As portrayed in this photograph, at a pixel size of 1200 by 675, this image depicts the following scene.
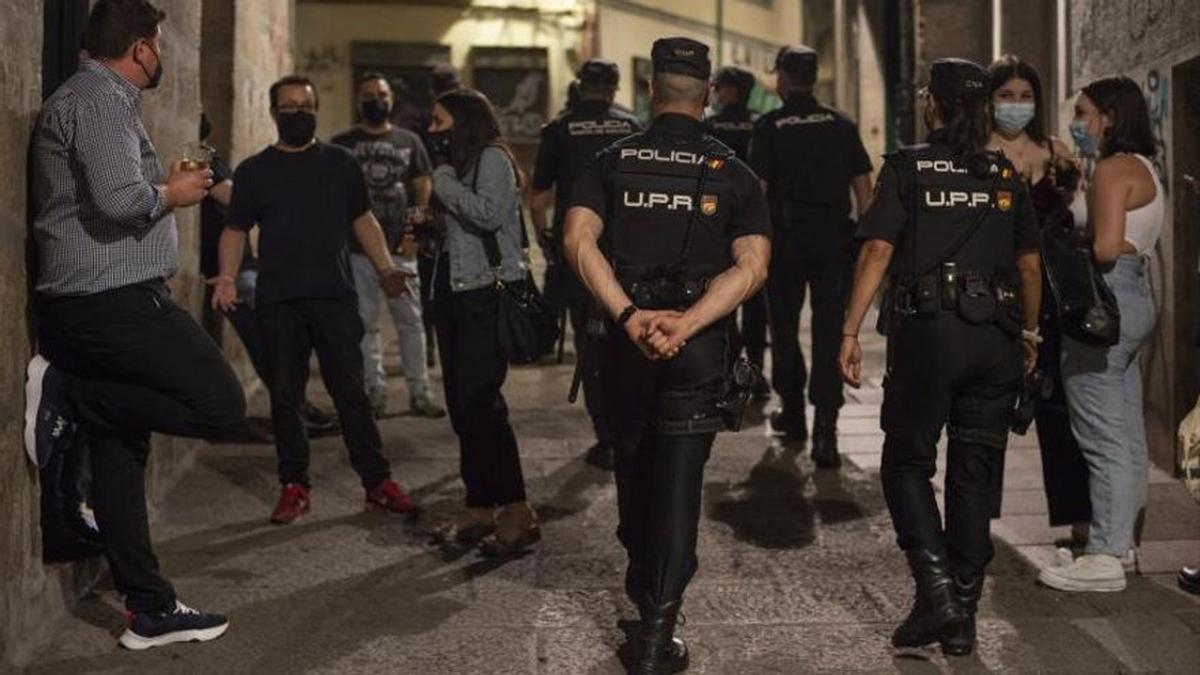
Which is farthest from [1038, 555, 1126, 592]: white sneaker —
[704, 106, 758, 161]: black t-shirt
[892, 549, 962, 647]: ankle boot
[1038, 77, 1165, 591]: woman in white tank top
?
[704, 106, 758, 161]: black t-shirt

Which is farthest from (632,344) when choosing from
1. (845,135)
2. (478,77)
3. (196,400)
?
(478,77)

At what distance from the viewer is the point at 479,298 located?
587 centimetres

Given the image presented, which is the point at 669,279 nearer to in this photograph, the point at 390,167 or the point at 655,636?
the point at 655,636

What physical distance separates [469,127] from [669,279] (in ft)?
5.75

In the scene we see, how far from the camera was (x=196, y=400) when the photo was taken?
184 inches

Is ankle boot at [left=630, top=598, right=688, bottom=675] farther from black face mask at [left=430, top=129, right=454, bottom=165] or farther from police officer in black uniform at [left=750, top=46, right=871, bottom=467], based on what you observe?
police officer in black uniform at [left=750, top=46, right=871, bottom=467]

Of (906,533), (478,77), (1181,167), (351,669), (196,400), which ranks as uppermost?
(478,77)

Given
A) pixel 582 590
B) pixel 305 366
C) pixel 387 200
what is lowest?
pixel 582 590

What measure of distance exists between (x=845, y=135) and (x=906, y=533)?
3.37 m

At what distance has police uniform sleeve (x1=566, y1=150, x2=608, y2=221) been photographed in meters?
4.45

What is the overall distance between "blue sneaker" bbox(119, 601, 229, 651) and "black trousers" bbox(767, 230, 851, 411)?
3.62m

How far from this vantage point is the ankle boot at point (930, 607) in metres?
4.61

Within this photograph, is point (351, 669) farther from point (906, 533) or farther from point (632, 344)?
point (906, 533)

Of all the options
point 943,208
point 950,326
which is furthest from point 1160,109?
point 950,326
